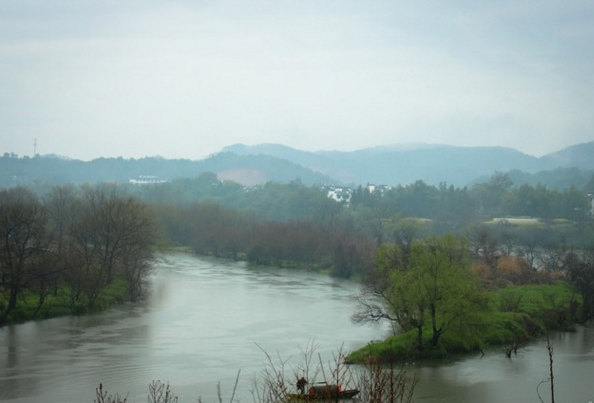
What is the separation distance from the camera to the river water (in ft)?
54.2

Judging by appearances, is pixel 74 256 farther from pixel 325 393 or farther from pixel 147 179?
pixel 147 179

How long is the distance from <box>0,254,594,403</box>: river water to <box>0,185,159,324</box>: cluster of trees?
1314 mm

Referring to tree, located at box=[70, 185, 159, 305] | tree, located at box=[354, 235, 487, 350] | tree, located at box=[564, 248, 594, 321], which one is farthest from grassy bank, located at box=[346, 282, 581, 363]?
tree, located at box=[70, 185, 159, 305]

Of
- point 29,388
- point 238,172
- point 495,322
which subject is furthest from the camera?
point 238,172

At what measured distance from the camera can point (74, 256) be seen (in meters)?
27.8

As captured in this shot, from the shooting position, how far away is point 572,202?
213ft

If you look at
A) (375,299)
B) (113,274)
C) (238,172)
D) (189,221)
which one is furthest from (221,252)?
(238,172)

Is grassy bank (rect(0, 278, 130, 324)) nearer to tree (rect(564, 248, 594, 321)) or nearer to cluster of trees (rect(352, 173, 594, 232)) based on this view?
tree (rect(564, 248, 594, 321))

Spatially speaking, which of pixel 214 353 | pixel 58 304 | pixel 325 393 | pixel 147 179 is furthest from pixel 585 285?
pixel 147 179

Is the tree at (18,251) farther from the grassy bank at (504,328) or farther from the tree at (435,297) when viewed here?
the grassy bank at (504,328)

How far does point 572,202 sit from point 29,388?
57897 millimetres

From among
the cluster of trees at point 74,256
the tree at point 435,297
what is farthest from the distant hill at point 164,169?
the tree at point 435,297

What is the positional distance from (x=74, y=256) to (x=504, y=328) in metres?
16.0

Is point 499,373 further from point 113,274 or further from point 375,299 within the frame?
point 113,274
